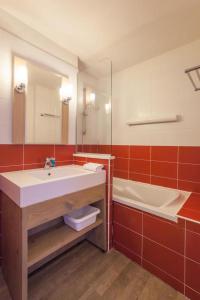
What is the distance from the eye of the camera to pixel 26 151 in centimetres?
156

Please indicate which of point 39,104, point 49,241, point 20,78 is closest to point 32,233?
point 49,241

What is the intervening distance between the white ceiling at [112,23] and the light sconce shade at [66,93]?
0.44 metres

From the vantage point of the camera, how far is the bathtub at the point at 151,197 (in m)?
1.35

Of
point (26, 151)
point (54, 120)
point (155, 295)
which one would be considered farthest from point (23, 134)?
point (155, 295)

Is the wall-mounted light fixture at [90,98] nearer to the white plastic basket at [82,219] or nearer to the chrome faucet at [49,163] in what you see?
the chrome faucet at [49,163]

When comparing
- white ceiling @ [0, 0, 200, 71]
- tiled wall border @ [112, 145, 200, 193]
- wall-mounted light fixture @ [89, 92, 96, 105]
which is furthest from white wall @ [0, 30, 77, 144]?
tiled wall border @ [112, 145, 200, 193]

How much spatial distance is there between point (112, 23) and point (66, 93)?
0.85m

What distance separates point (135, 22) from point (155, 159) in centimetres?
154

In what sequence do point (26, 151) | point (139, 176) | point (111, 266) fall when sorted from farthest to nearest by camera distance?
point (139, 176), point (26, 151), point (111, 266)

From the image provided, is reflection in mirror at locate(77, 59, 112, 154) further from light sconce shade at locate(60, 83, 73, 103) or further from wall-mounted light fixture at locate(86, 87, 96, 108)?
light sconce shade at locate(60, 83, 73, 103)

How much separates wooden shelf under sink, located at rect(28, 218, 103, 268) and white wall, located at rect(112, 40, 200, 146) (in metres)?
1.36

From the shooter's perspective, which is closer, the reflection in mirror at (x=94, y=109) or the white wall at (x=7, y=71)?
the white wall at (x=7, y=71)

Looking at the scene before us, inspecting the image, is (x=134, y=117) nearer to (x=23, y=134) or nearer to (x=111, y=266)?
(x=23, y=134)

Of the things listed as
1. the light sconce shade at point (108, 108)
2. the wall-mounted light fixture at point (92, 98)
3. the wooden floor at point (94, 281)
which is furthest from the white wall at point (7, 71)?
the wooden floor at point (94, 281)
